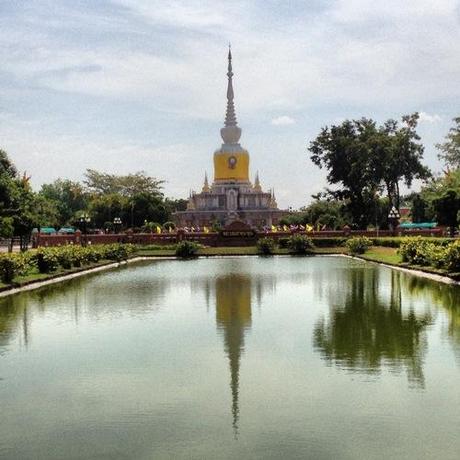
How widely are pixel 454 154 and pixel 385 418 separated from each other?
55951mm

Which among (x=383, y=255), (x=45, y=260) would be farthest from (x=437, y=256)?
(x=45, y=260)

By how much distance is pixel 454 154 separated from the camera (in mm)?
60062

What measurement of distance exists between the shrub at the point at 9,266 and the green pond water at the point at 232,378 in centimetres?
334

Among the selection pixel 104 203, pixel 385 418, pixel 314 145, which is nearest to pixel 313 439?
pixel 385 418

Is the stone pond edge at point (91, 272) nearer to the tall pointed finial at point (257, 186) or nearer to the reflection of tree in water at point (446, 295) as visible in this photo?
the reflection of tree in water at point (446, 295)

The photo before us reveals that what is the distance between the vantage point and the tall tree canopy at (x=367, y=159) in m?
A: 50.9

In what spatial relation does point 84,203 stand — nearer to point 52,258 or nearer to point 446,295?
point 52,258

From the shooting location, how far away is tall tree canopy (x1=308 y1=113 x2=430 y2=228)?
5094 cm

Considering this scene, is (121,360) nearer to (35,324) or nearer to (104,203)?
(35,324)

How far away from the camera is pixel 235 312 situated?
15.7 meters

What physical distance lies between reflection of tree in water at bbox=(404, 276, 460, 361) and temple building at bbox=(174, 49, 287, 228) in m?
47.6

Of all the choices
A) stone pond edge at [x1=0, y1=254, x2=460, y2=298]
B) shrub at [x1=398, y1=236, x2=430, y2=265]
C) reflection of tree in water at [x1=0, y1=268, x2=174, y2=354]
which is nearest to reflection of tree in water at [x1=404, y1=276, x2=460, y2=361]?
stone pond edge at [x1=0, y1=254, x2=460, y2=298]

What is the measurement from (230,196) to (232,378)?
6302 cm

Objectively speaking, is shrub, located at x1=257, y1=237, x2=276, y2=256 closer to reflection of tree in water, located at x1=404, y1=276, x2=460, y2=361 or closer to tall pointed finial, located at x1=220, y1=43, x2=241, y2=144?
reflection of tree in water, located at x1=404, y1=276, x2=460, y2=361
